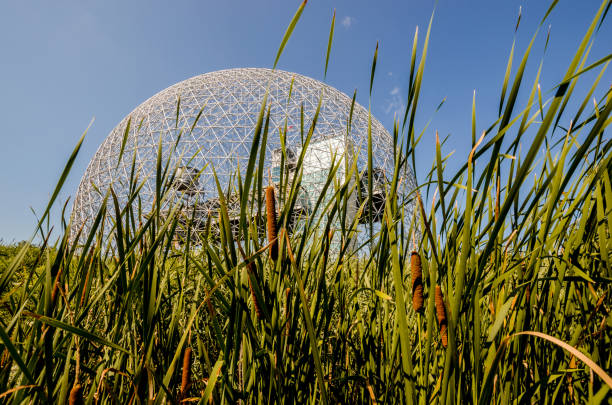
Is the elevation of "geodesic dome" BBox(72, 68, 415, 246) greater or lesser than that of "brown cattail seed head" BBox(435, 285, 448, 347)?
greater

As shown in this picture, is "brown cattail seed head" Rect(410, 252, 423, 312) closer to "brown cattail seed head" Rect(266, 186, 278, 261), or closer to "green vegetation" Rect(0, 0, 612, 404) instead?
"green vegetation" Rect(0, 0, 612, 404)

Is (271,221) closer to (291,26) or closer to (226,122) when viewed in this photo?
(291,26)

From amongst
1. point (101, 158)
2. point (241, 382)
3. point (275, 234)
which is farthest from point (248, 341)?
point (101, 158)

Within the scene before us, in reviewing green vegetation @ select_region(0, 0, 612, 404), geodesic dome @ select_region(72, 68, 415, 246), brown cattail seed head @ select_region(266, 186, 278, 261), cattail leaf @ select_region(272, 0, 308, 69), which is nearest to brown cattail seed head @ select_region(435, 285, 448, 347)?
green vegetation @ select_region(0, 0, 612, 404)

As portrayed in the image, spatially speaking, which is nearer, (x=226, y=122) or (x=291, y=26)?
(x=291, y=26)

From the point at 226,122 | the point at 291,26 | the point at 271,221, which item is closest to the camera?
the point at 291,26

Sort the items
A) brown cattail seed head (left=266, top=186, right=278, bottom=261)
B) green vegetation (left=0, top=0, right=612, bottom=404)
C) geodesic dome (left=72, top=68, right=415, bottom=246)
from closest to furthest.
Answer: green vegetation (left=0, top=0, right=612, bottom=404) < brown cattail seed head (left=266, top=186, right=278, bottom=261) < geodesic dome (left=72, top=68, right=415, bottom=246)

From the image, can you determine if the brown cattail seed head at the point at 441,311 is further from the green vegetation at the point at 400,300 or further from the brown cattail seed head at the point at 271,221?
the brown cattail seed head at the point at 271,221

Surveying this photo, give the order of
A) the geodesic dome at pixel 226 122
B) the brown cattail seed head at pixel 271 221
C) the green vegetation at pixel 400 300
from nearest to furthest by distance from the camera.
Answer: the green vegetation at pixel 400 300, the brown cattail seed head at pixel 271 221, the geodesic dome at pixel 226 122

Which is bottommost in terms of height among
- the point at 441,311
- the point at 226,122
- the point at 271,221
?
the point at 441,311

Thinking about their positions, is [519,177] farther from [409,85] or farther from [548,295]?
[548,295]

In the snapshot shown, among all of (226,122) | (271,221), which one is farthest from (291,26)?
(226,122)

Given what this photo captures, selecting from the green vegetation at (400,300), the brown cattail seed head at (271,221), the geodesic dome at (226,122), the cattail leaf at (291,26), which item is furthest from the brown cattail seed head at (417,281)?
the geodesic dome at (226,122)

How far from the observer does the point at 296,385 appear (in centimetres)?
58
